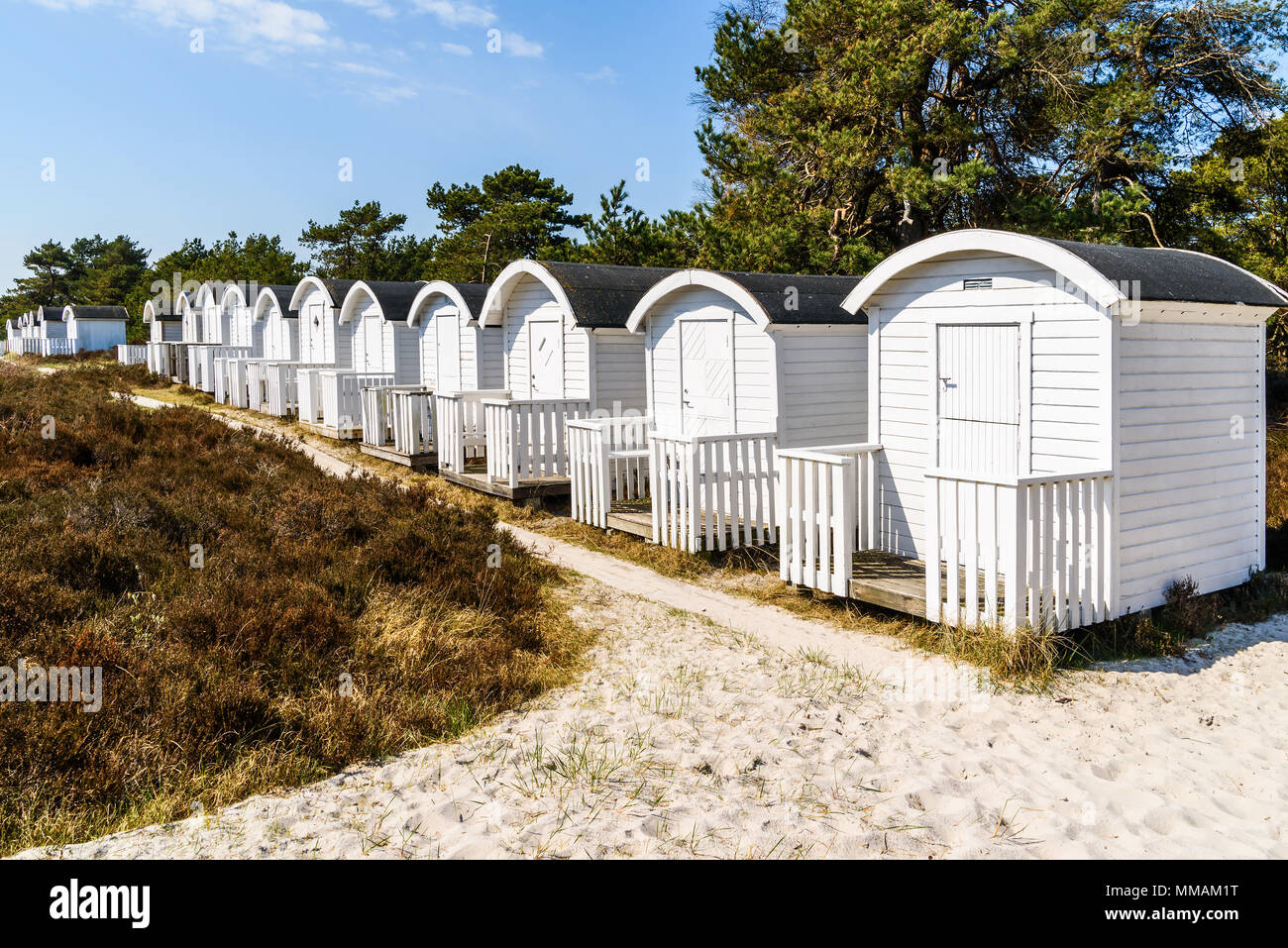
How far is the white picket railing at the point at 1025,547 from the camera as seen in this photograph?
7039mm

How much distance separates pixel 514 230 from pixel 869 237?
20947 mm

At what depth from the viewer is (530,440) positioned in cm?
1390

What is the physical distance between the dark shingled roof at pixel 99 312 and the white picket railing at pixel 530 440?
5539 cm

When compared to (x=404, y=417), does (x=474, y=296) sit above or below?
above

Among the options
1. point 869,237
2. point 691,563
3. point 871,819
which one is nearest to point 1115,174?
point 869,237

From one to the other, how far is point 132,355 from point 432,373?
25.5m

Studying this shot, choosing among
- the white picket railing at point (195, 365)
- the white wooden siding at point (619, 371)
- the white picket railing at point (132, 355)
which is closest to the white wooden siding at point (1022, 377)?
the white wooden siding at point (619, 371)

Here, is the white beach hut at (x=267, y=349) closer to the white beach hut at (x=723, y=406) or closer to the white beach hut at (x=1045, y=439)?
the white beach hut at (x=723, y=406)

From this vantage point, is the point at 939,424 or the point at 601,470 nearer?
the point at 939,424

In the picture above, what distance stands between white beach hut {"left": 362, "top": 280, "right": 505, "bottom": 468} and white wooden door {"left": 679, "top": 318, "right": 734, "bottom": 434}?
458 centimetres

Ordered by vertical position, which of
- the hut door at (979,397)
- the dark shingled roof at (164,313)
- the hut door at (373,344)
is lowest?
the hut door at (979,397)

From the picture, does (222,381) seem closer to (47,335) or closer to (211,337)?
(211,337)

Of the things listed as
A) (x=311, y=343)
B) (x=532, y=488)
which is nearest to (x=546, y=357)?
(x=532, y=488)

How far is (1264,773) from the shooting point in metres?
5.62
